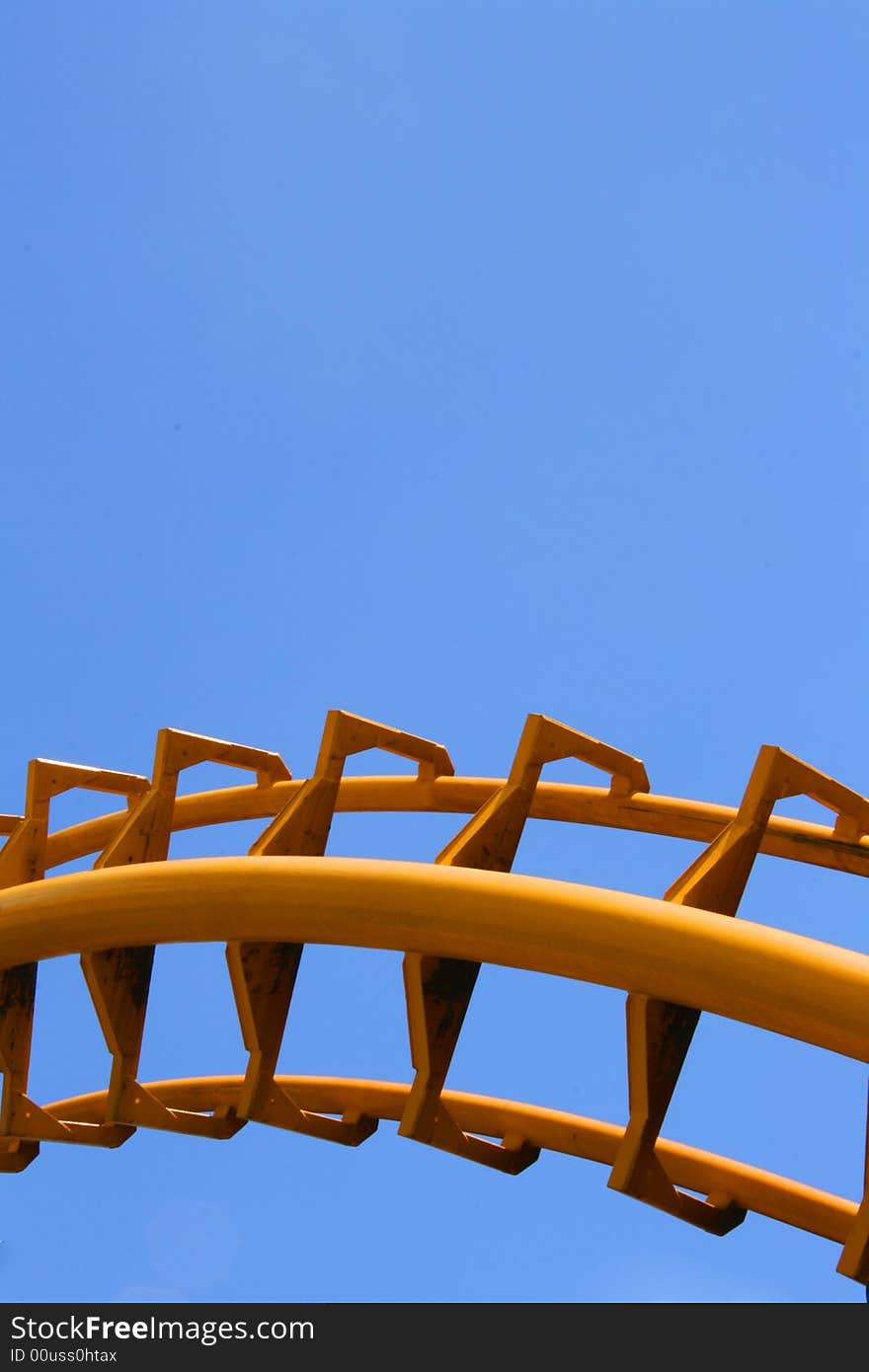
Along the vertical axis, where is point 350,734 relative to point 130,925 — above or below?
above

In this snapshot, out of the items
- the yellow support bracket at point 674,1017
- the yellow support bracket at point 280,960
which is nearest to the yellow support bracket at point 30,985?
the yellow support bracket at point 280,960

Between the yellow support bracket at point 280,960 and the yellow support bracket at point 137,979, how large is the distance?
102 cm

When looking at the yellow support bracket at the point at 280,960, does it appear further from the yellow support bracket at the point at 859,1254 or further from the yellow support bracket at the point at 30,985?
the yellow support bracket at the point at 859,1254

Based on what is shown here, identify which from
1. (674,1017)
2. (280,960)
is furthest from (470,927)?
(280,960)

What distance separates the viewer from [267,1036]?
35.0 ft

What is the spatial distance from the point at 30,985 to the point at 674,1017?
6.09 metres

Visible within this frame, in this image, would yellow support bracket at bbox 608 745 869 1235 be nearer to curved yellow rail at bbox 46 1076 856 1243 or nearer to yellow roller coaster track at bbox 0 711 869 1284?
yellow roller coaster track at bbox 0 711 869 1284

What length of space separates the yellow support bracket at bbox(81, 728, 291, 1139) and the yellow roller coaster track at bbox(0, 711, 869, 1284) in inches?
0.7

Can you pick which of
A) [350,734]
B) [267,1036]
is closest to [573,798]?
[350,734]

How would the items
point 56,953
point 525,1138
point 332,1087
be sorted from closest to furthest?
point 56,953
point 525,1138
point 332,1087

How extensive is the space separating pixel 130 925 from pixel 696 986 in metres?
4.46

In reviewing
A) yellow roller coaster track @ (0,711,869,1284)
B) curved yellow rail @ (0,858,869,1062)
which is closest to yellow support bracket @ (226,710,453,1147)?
yellow roller coaster track @ (0,711,869,1284)

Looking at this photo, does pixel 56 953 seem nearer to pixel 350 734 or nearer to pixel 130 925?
pixel 130 925

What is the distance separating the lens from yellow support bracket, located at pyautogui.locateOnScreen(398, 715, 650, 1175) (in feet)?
31.2
